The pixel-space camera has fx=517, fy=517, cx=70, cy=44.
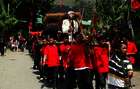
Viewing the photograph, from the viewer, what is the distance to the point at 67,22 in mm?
16109

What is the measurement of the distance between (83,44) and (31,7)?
146 feet

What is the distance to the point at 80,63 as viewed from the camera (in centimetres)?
1361

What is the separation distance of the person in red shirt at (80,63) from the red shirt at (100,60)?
49 centimetres

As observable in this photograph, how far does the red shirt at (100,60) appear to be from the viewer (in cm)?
Result: 1411

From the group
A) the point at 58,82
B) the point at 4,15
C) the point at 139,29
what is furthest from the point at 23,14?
the point at 58,82

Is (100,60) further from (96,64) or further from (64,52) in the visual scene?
(64,52)

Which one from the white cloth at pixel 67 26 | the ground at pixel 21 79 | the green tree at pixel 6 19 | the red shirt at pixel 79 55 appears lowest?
the ground at pixel 21 79

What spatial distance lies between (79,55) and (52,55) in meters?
3.48

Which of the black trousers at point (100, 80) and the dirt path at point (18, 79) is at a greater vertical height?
the black trousers at point (100, 80)

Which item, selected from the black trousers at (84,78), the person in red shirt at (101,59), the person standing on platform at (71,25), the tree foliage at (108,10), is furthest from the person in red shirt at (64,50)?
the tree foliage at (108,10)

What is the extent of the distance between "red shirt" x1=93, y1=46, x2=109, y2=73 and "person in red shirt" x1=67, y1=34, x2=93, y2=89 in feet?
1.61

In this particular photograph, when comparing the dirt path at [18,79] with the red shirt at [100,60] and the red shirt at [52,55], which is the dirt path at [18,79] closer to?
the red shirt at [52,55]

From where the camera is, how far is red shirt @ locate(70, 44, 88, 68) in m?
13.6

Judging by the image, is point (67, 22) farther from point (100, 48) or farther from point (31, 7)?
point (31, 7)
